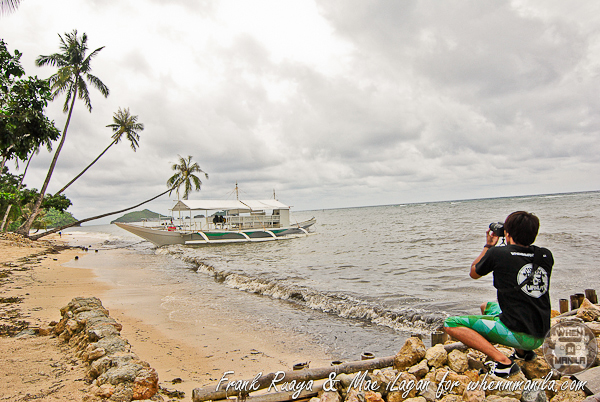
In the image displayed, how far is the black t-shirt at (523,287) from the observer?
9.46ft

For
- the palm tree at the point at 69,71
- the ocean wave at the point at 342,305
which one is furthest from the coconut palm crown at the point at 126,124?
the ocean wave at the point at 342,305

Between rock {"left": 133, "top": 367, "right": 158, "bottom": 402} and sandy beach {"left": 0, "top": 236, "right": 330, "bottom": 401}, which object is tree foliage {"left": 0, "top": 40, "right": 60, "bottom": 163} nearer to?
sandy beach {"left": 0, "top": 236, "right": 330, "bottom": 401}

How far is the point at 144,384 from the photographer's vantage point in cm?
328

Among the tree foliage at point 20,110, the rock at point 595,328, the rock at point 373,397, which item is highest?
the tree foliage at point 20,110

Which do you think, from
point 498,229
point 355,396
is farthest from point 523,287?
point 355,396

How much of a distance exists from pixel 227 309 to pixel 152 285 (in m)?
4.71

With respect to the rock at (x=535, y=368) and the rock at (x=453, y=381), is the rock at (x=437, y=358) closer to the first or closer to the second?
the rock at (x=453, y=381)

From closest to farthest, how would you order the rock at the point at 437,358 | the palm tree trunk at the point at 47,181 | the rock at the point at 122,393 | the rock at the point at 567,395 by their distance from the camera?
the rock at the point at 567,395, the rock at the point at 122,393, the rock at the point at 437,358, the palm tree trunk at the point at 47,181

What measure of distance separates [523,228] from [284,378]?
8.53ft

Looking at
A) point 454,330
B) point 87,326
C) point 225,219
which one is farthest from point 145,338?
point 225,219

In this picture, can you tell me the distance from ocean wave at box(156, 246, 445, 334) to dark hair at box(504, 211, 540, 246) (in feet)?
14.6

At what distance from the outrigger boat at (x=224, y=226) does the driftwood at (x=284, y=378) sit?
28.2 m

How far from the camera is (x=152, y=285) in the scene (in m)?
11.9

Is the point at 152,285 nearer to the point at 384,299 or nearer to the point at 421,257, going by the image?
the point at 384,299
